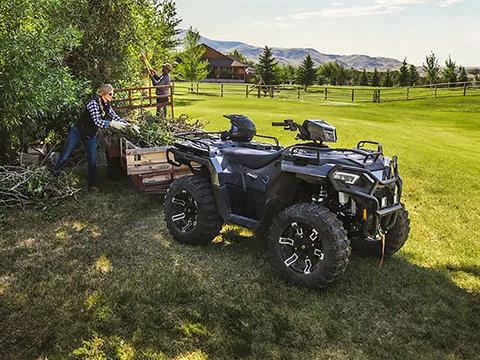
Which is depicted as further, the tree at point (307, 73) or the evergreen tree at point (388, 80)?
the evergreen tree at point (388, 80)

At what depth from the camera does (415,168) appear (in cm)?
1000

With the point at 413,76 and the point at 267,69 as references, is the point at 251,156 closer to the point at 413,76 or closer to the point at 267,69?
the point at 267,69

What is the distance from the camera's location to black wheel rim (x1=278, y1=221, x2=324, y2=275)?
183 inches

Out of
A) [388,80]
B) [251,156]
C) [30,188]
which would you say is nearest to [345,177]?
[251,156]

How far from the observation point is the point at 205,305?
14.6 feet

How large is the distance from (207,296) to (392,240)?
2.25 metres

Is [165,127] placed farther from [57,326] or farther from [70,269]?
[57,326]

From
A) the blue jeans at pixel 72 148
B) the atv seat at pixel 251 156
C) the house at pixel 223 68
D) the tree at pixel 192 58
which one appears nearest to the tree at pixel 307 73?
the tree at pixel 192 58

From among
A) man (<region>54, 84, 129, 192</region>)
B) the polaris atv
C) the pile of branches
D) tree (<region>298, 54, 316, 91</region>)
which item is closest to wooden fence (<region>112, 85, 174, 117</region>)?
man (<region>54, 84, 129, 192</region>)

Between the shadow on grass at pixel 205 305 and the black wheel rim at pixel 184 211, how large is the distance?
281mm

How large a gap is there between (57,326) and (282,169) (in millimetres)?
2624

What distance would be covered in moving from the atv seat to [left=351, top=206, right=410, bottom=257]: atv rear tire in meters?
1.43

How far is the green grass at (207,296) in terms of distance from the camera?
3859 mm

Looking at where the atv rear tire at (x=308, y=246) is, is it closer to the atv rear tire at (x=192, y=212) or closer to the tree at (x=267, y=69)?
the atv rear tire at (x=192, y=212)
